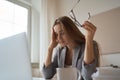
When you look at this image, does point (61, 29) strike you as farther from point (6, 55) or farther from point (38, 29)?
point (38, 29)

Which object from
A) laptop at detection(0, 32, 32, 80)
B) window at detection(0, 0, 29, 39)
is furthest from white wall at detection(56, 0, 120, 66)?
laptop at detection(0, 32, 32, 80)

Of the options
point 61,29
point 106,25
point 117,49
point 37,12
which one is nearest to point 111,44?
point 117,49

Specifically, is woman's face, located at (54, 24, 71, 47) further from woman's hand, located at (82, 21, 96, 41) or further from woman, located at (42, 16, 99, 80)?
woman's hand, located at (82, 21, 96, 41)

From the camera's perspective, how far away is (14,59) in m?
0.55

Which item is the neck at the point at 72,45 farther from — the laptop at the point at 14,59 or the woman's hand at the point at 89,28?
the laptop at the point at 14,59

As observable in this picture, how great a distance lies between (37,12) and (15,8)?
39 cm

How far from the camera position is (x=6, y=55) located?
1.78ft

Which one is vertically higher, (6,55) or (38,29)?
(38,29)

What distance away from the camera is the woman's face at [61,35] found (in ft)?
3.59

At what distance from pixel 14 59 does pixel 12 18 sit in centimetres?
194

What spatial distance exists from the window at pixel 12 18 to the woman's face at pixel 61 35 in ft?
3.80

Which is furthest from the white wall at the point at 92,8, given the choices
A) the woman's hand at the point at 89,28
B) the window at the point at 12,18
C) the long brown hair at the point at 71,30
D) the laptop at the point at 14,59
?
the laptop at the point at 14,59

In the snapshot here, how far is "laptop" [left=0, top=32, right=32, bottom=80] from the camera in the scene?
0.53 m

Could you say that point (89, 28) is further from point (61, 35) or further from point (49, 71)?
point (49, 71)
